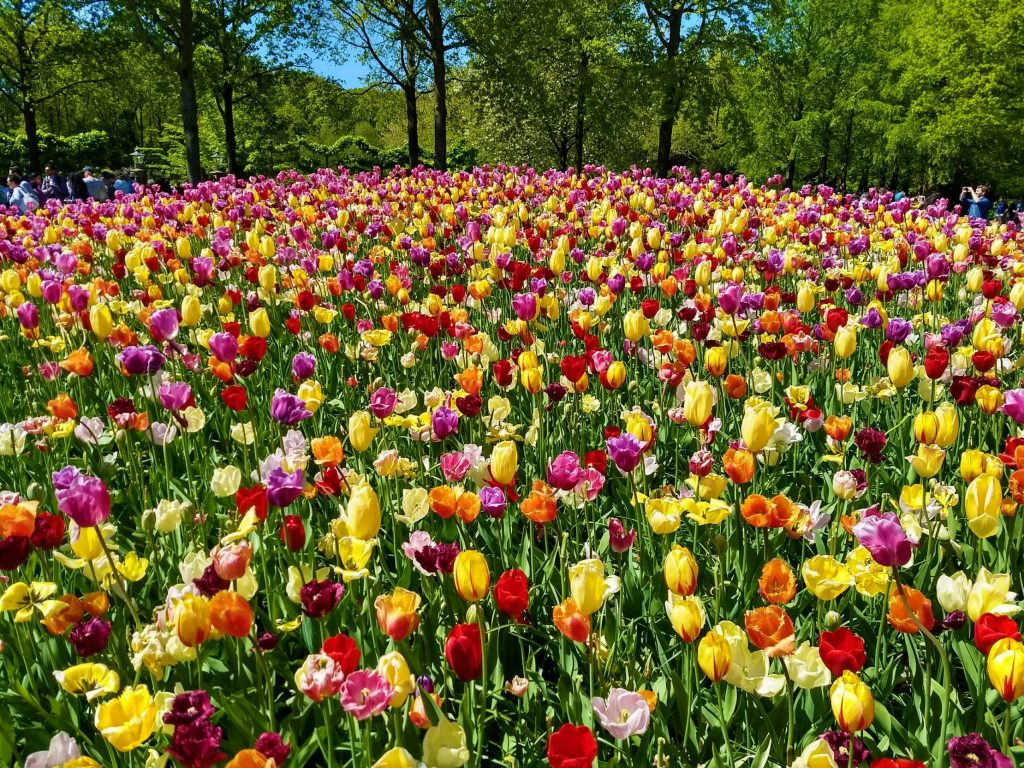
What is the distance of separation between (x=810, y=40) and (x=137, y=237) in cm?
2662

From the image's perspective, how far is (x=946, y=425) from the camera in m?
2.07

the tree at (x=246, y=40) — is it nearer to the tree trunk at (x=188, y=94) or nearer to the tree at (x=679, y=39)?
the tree trunk at (x=188, y=94)

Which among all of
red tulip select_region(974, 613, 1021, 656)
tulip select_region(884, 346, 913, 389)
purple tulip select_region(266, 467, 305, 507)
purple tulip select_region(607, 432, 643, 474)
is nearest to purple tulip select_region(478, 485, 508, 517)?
purple tulip select_region(607, 432, 643, 474)

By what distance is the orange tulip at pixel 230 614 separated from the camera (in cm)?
134

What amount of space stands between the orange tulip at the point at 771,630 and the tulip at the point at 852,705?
0.38 feet

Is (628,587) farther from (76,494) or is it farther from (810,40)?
(810,40)

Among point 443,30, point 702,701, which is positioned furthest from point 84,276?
point 443,30

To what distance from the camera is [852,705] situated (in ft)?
3.96

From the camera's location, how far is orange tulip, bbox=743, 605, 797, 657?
1.33m

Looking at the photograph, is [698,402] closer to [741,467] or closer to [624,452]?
[741,467]

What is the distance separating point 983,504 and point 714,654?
34.1 inches

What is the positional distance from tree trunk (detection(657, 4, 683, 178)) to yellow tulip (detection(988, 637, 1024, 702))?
68.6 ft

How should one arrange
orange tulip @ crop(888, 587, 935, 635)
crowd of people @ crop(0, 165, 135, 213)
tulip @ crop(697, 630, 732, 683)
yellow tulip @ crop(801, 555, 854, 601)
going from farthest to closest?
crowd of people @ crop(0, 165, 135, 213)
yellow tulip @ crop(801, 555, 854, 601)
orange tulip @ crop(888, 587, 935, 635)
tulip @ crop(697, 630, 732, 683)

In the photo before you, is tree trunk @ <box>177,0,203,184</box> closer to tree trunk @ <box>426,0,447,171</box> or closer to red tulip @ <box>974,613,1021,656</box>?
tree trunk @ <box>426,0,447,171</box>
